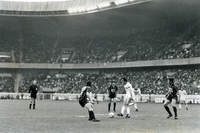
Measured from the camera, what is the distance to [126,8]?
58719mm

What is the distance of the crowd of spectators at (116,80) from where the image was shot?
49750 mm

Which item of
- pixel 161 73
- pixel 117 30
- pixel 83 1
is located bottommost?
pixel 161 73

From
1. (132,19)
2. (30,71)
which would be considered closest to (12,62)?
(30,71)

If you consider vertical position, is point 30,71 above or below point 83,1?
below

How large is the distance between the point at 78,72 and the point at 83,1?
43.1ft

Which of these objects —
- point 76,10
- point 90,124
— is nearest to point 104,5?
point 76,10

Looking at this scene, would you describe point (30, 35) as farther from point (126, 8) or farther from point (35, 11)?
point (126, 8)

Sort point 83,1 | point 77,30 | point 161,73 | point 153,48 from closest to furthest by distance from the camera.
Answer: point 161,73
point 153,48
point 83,1
point 77,30

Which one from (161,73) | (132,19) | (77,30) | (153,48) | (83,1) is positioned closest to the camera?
(161,73)

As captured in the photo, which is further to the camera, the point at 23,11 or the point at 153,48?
the point at 23,11

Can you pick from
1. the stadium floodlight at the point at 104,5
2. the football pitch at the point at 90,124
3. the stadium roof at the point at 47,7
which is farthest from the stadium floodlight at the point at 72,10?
the football pitch at the point at 90,124

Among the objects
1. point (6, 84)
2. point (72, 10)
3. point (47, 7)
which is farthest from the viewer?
point (47, 7)

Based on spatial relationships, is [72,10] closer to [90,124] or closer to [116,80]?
[116,80]

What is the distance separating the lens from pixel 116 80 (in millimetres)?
60375
